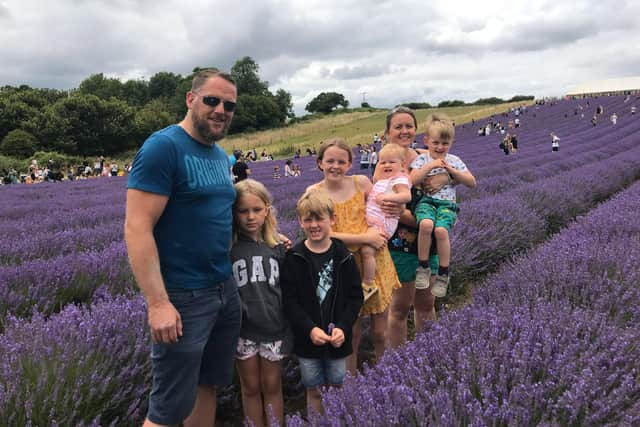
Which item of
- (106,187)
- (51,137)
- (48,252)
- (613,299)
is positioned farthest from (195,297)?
(51,137)

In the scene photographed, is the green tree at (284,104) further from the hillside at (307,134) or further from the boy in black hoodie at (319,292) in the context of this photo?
the boy in black hoodie at (319,292)

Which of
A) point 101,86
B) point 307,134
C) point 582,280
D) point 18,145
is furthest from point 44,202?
point 101,86

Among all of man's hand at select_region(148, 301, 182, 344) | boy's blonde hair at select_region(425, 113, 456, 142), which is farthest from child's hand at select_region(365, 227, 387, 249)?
man's hand at select_region(148, 301, 182, 344)

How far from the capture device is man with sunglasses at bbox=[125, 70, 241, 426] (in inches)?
53.6

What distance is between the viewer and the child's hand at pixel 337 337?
1825mm

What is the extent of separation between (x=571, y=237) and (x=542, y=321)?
213 cm

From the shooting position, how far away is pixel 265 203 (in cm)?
194

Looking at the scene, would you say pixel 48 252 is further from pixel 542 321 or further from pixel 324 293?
pixel 542 321

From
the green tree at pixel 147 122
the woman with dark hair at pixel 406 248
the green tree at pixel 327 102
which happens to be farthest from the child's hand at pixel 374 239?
the green tree at pixel 327 102

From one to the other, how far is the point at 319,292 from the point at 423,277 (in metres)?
0.71

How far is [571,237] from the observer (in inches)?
135

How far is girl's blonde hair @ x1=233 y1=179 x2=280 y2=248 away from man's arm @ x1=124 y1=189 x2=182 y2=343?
0.54m

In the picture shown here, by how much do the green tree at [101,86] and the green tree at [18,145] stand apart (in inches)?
1038

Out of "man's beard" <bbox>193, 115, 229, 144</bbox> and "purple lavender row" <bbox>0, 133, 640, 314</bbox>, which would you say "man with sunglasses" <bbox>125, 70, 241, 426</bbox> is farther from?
"purple lavender row" <bbox>0, 133, 640, 314</bbox>
